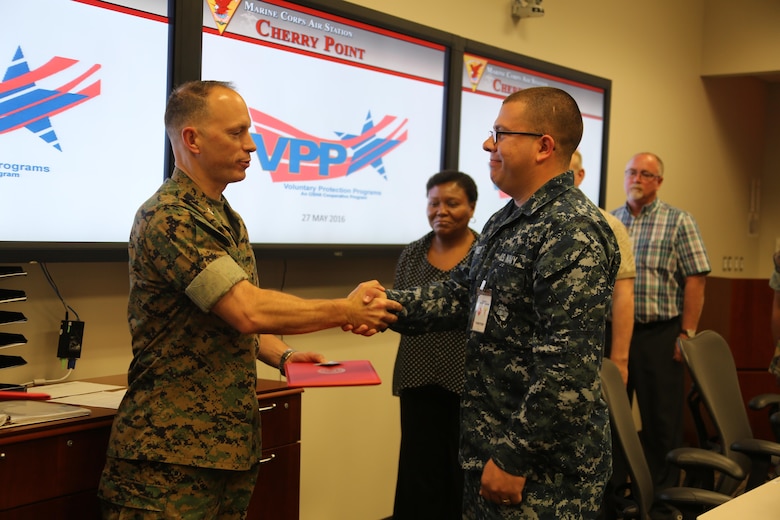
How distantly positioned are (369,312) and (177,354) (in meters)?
0.57

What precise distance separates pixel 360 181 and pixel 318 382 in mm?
1782

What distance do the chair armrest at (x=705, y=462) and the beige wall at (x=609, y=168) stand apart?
156 centimetres

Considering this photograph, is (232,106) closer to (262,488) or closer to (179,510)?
(179,510)

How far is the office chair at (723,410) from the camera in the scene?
3.03 metres

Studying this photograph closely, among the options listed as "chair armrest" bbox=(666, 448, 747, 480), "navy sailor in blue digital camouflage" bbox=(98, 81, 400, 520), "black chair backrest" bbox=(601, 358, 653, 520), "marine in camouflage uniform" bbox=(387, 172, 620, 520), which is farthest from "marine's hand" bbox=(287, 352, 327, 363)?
"chair armrest" bbox=(666, 448, 747, 480)

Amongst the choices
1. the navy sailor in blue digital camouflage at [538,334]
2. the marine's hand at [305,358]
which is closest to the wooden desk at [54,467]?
the marine's hand at [305,358]

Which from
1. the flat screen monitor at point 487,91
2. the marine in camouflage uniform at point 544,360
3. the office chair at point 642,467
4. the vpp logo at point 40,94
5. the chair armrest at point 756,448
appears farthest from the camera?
the flat screen monitor at point 487,91

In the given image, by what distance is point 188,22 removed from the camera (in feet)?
9.20

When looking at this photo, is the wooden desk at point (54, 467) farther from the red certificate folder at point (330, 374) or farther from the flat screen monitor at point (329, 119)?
the flat screen monitor at point (329, 119)

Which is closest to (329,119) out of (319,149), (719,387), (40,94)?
(319,149)

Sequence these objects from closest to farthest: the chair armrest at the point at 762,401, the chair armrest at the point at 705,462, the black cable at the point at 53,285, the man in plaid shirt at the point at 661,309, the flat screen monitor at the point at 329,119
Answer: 1. the black cable at the point at 53,285
2. the chair armrest at the point at 705,462
3. the flat screen monitor at the point at 329,119
4. the chair armrest at the point at 762,401
5. the man in plaid shirt at the point at 661,309

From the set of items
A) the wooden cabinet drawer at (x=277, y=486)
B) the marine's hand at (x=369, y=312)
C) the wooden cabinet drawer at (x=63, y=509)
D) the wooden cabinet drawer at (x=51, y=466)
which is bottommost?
the wooden cabinet drawer at (x=277, y=486)

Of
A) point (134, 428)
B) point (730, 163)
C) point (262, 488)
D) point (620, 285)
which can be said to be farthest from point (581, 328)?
point (730, 163)

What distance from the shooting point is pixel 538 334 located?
1.90 metres
